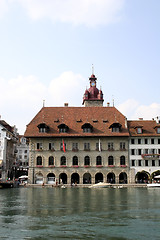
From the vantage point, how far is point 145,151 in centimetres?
7362

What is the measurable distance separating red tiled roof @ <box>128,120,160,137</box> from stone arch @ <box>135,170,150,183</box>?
29.1ft

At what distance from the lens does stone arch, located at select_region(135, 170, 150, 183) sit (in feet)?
242

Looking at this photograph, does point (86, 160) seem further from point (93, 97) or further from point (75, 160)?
point (93, 97)

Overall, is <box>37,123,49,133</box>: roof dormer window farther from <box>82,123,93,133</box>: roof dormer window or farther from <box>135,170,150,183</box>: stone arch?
<box>135,170,150,183</box>: stone arch

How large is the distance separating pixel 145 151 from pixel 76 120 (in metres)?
17.5

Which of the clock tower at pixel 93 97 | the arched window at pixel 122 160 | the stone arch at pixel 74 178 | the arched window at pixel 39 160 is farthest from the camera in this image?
the clock tower at pixel 93 97

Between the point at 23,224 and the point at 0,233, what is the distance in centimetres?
283

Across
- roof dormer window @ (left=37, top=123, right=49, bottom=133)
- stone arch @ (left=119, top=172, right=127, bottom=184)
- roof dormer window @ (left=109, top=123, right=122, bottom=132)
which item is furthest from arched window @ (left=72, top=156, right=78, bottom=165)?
stone arch @ (left=119, top=172, right=127, bottom=184)

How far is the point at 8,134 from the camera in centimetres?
9006

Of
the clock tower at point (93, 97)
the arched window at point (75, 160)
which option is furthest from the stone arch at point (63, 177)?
the clock tower at point (93, 97)

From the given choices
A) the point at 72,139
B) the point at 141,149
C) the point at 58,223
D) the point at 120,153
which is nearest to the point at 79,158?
the point at 72,139

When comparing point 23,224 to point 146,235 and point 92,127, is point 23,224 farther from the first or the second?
point 92,127

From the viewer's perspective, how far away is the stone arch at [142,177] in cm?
7361

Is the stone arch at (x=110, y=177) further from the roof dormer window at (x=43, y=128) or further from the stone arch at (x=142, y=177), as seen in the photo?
the roof dormer window at (x=43, y=128)
